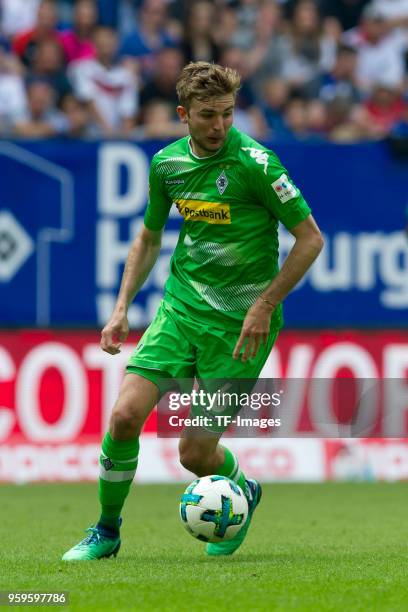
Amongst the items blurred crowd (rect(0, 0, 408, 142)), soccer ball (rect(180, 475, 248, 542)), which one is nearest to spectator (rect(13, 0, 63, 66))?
blurred crowd (rect(0, 0, 408, 142))

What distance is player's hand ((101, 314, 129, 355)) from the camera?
647 cm

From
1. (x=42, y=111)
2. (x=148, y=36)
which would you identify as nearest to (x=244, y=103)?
(x=148, y=36)

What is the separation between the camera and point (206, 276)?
22.0 feet

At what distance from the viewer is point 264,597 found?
5.18 metres

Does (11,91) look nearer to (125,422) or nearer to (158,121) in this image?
(158,121)

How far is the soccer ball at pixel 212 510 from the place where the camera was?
6.51 m

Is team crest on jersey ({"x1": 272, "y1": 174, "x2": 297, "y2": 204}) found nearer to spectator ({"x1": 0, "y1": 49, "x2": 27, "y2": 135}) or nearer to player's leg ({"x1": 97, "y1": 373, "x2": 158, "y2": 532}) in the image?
player's leg ({"x1": 97, "y1": 373, "x2": 158, "y2": 532})

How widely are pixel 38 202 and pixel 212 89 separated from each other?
6364mm

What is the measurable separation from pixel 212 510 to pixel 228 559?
11.9 inches

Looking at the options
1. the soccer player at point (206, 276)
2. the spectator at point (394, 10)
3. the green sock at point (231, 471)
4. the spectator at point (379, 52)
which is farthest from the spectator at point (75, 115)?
the green sock at point (231, 471)

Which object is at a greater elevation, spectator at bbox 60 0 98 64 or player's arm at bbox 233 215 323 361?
spectator at bbox 60 0 98 64

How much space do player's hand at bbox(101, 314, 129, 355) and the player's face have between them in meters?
0.93

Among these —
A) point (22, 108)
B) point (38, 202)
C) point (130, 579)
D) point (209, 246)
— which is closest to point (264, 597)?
point (130, 579)

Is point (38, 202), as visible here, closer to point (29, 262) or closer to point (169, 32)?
point (29, 262)
